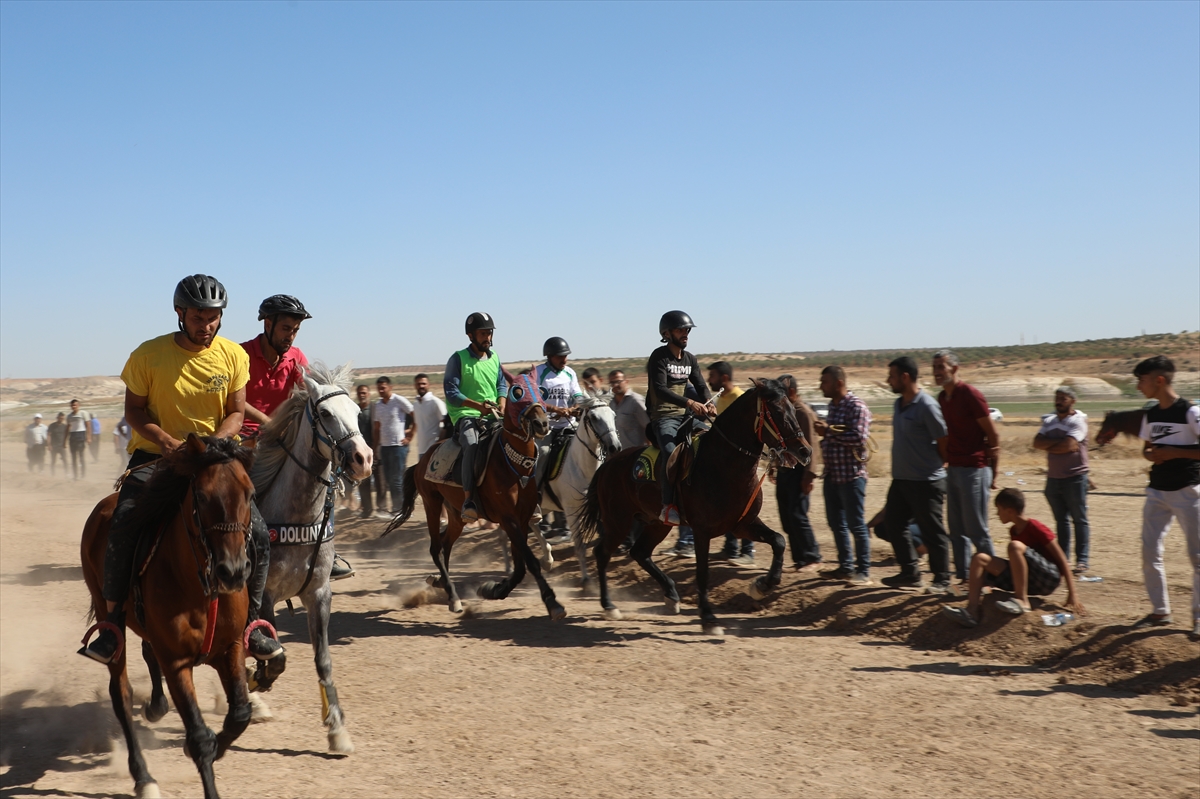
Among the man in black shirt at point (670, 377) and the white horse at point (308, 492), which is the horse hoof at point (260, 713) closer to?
the white horse at point (308, 492)

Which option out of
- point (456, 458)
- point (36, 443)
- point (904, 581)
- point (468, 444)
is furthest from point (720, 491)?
point (36, 443)

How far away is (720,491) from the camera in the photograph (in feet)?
32.3

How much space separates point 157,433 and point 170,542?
668 mm

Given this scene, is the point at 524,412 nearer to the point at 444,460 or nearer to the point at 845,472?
the point at 444,460

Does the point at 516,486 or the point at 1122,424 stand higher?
the point at 1122,424

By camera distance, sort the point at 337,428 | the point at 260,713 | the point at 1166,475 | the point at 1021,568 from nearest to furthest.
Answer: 1. the point at 337,428
2. the point at 260,713
3. the point at 1166,475
4. the point at 1021,568

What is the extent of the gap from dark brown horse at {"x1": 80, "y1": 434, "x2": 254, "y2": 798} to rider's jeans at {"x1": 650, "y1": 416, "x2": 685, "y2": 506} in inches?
214

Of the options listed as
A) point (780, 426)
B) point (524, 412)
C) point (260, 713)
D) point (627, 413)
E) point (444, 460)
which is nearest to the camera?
point (260, 713)

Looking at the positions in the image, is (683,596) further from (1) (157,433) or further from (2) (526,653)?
(1) (157,433)

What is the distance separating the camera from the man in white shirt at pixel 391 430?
56.7 feet

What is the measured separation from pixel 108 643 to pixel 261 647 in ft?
2.71

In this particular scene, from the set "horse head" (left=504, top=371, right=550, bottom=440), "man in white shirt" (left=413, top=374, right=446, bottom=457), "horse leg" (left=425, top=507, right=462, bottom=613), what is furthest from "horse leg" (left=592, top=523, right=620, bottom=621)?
"man in white shirt" (left=413, top=374, right=446, bottom=457)

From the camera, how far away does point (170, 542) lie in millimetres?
5223

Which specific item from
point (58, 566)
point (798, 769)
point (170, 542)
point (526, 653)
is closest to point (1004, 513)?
point (798, 769)
